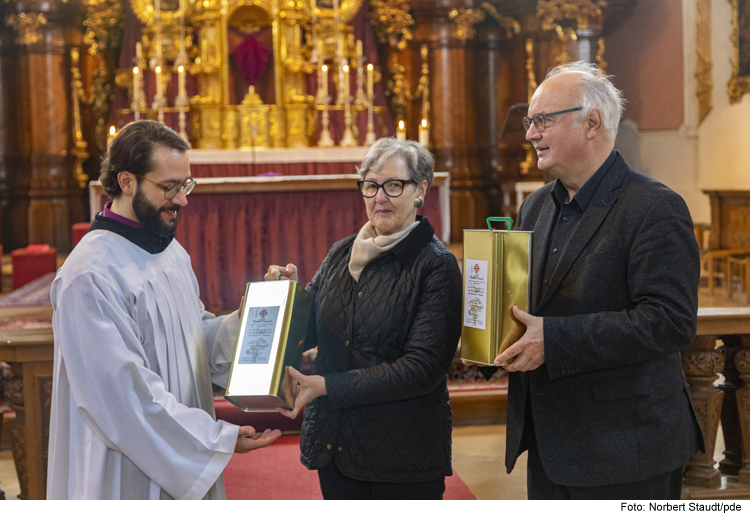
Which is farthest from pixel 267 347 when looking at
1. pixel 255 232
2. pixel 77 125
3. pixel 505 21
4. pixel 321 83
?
pixel 505 21

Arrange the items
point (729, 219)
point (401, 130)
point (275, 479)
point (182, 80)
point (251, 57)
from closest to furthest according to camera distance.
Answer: point (275, 479)
point (401, 130)
point (182, 80)
point (729, 219)
point (251, 57)

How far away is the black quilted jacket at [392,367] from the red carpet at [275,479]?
56.9 inches

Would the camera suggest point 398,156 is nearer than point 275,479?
Yes

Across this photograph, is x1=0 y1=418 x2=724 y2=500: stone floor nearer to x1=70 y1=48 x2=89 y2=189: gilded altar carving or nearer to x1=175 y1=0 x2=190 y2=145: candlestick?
x1=175 y1=0 x2=190 y2=145: candlestick

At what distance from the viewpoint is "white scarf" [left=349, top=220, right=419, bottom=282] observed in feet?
7.52

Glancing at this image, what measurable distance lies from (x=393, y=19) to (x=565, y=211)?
28.5ft

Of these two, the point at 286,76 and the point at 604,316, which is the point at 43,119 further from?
the point at 604,316

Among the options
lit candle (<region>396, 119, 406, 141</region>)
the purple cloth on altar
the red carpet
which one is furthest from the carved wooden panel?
the red carpet

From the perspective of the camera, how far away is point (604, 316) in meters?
1.95

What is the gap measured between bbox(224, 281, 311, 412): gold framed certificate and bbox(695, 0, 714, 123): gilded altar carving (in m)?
9.48

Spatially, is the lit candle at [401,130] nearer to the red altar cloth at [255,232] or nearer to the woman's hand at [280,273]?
the red altar cloth at [255,232]

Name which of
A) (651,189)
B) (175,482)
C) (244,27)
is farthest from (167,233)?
(244,27)

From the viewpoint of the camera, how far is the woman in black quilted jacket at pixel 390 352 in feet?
7.26

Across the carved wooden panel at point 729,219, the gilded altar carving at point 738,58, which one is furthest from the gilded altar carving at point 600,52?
the carved wooden panel at point 729,219
